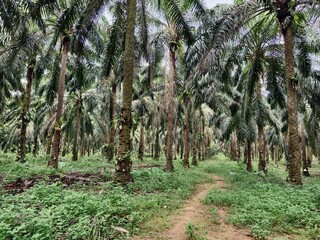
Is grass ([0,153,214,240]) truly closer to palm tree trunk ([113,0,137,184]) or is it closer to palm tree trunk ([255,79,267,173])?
palm tree trunk ([113,0,137,184])

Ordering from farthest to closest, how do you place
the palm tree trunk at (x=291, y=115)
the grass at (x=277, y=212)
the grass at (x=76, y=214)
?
the palm tree trunk at (x=291, y=115), the grass at (x=277, y=212), the grass at (x=76, y=214)

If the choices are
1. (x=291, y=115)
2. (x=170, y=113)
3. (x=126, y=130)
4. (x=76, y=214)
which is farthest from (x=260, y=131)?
(x=76, y=214)

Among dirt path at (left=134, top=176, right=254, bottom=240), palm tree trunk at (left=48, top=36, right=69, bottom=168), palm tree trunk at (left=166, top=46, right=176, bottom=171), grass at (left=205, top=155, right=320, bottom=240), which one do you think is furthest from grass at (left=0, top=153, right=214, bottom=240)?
palm tree trunk at (left=166, top=46, right=176, bottom=171)

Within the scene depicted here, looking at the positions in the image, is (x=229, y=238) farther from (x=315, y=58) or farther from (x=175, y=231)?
(x=315, y=58)

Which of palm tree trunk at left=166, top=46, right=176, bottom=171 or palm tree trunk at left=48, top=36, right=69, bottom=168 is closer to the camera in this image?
palm tree trunk at left=48, top=36, right=69, bottom=168

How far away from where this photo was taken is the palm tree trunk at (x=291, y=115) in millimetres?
10875

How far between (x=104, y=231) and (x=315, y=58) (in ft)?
59.7

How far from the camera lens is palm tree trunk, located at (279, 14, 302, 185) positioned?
35.7 ft

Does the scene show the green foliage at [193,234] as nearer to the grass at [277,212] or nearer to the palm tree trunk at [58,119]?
the grass at [277,212]

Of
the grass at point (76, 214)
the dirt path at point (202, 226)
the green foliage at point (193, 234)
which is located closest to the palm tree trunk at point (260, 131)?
the grass at point (76, 214)

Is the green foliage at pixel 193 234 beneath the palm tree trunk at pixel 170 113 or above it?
beneath

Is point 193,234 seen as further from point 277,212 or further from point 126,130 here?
point 126,130

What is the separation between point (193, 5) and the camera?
43.4 feet

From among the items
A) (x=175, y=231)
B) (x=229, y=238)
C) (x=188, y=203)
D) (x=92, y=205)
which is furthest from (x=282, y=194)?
(x=92, y=205)
